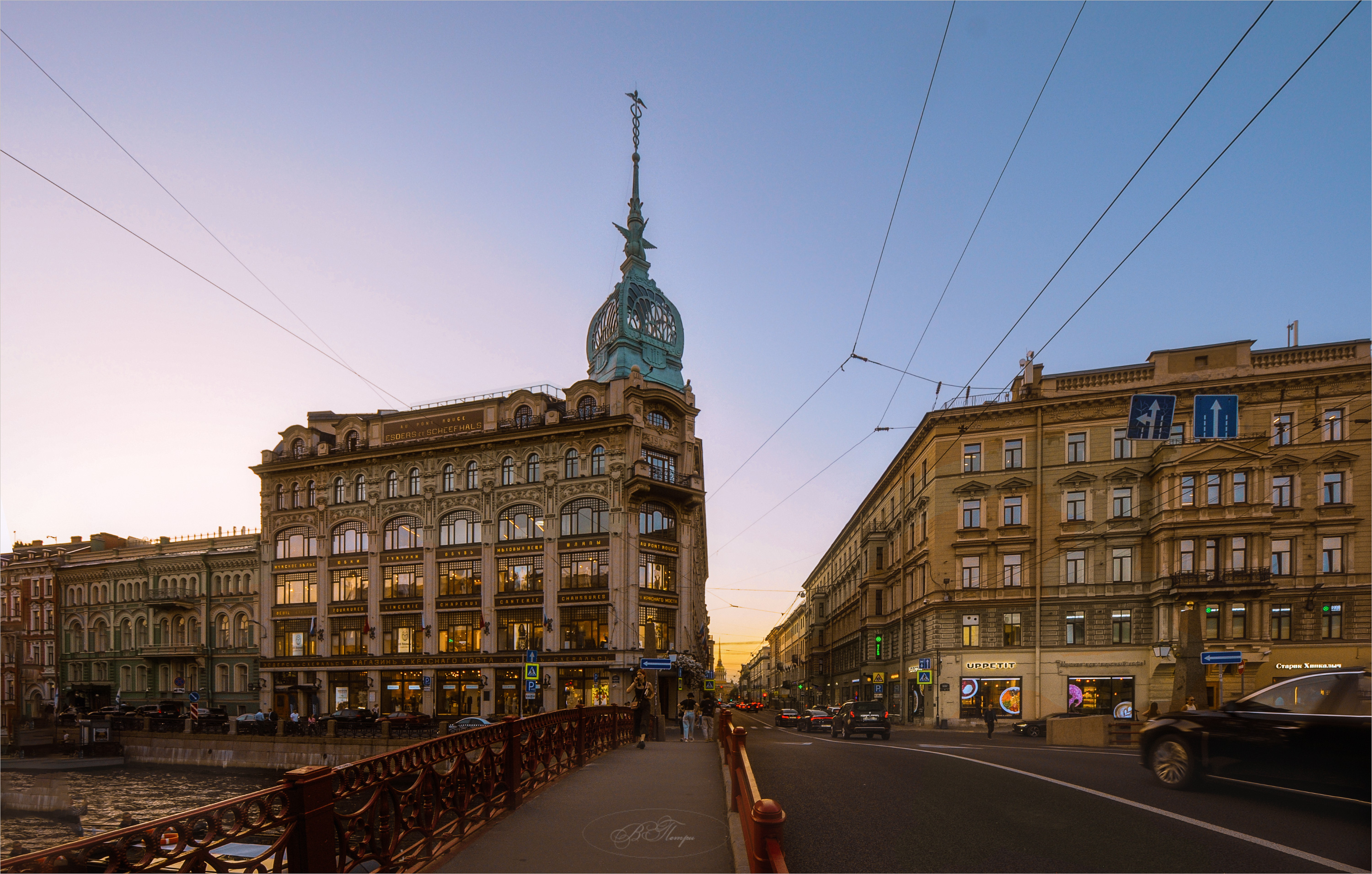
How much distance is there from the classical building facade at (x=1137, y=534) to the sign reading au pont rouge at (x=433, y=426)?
28819 mm

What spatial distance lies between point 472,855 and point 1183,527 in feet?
136

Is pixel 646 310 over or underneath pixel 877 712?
over

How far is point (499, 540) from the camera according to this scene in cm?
4984

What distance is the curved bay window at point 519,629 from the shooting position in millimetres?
48000

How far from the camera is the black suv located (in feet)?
99.8

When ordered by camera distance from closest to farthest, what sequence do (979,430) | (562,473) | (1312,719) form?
(1312,719), (979,430), (562,473)

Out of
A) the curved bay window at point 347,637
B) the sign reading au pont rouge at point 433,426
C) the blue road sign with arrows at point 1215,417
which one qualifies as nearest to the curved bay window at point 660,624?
the sign reading au pont rouge at point 433,426

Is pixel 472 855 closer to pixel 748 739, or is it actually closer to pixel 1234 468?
pixel 748 739

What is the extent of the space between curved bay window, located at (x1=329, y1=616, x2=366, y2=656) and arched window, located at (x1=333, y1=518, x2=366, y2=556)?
4.50 meters

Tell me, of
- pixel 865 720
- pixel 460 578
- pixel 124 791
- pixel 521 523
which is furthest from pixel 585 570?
pixel 124 791

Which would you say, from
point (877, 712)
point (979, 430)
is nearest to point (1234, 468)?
point (979, 430)

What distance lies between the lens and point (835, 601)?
8812cm

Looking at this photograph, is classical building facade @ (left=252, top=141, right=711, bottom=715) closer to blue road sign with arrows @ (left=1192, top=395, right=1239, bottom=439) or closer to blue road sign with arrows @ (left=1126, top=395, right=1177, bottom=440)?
blue road sign with arrows @ (left=1126, top=395, right=1177, bottom=440)

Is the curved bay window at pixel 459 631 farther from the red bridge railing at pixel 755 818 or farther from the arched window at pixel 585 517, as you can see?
the red bridge railing at pixel 755 818
